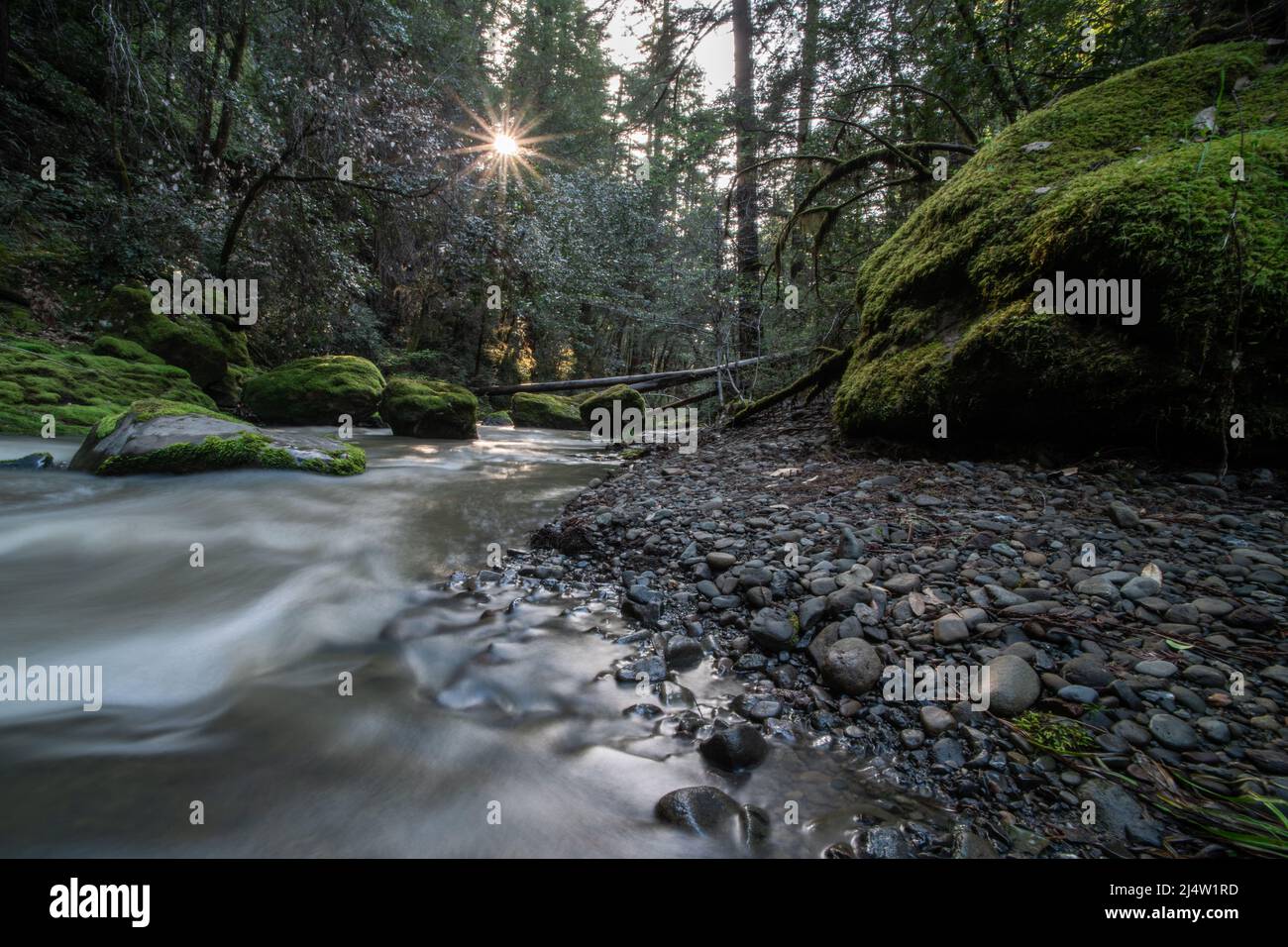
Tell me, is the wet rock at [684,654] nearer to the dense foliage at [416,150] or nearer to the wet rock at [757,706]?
the wet rock at [757,706]

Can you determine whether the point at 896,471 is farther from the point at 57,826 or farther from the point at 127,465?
the point at 127,465

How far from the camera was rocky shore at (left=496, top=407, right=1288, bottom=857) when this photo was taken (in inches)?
57.0

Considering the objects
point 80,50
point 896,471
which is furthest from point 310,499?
point 80,50

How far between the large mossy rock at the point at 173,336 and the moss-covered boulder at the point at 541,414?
657 cm

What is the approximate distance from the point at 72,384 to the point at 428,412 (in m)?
4.71

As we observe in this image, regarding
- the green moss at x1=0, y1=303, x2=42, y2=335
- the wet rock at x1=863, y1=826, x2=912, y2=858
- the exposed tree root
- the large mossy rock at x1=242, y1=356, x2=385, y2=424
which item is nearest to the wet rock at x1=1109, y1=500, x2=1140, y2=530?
the wet rock at x1=863, y1=826, x2=912, y2=858

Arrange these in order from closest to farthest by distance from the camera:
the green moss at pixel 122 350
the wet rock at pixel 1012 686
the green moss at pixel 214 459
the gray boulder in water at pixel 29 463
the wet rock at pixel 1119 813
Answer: the wet rock at pixel 1119 813
the wet rock at pixel 1012 686
the gray boulder in water at pixel 29 463
the green moss at pixel 214 459
the green moss at pixel 122 350

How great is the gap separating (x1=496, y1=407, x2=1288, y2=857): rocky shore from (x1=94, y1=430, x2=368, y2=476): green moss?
3.77 m

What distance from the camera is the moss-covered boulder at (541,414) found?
49.3 feet

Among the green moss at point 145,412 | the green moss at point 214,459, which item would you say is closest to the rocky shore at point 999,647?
the green moss at point 214,459

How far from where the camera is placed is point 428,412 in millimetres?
10188

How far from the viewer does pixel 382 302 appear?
59.1 feet

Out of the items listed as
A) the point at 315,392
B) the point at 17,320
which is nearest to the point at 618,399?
the point at 315,392
